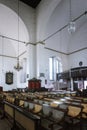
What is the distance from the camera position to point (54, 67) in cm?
1673

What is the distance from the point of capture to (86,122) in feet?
12.4

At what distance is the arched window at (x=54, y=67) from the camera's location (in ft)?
53.3

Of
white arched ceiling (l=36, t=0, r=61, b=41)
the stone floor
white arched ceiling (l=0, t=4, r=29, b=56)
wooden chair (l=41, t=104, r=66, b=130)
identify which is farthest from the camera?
white arched ceiling (l=0, t=4, r=29, b=56)

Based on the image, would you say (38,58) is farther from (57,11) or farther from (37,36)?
(57,11)

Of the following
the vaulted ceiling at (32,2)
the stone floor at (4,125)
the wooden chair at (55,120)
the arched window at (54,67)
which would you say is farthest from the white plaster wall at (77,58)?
the wooden chair at (55,120)

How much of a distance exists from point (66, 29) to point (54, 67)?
4311mm

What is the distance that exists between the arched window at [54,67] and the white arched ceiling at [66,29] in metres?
1.25

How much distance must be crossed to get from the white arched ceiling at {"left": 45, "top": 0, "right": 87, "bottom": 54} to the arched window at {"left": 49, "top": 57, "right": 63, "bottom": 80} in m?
1.25

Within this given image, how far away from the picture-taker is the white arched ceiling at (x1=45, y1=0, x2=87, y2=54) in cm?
1212

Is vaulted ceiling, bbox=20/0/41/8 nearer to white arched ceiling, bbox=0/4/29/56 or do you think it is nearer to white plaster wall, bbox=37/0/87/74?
white plaster wall, bbox=37/0/87/74

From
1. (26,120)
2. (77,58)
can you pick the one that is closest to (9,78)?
(77,58)

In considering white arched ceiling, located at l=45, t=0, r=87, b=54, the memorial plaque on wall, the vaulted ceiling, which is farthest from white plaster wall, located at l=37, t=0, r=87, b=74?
the memorial plaque on wall

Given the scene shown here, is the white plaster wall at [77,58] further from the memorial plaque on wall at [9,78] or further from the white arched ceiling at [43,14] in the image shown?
the memorial plaque on wall at [9,78]

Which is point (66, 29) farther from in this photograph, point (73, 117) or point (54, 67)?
point (73, 117)
